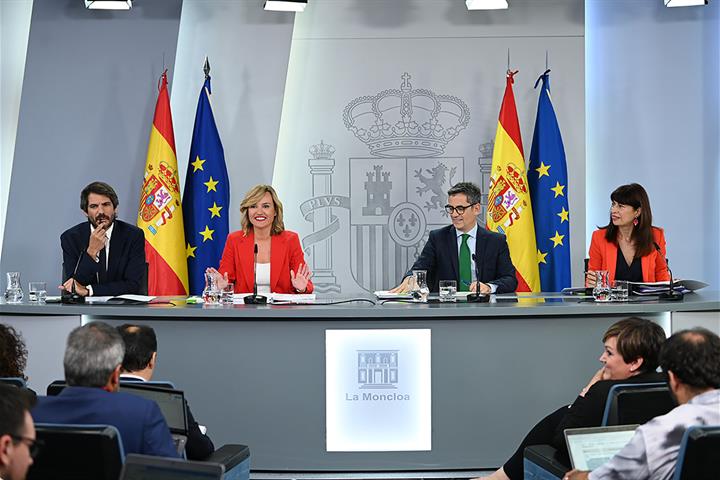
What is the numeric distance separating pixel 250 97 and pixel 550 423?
4.41m

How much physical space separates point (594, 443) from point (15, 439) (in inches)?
65.2

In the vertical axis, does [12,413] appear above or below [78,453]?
above

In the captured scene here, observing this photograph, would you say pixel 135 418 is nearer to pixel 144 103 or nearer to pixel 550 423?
pixel 550 423

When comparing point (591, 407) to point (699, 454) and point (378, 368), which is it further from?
point (378, 368)

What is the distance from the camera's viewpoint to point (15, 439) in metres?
1.81

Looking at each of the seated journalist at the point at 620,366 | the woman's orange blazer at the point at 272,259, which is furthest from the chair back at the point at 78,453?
the woman's orange blazer at the point at 272,259

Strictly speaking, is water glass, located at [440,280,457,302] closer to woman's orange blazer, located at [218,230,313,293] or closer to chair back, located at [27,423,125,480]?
woman's orange blazer, located at [218,230,313,293]

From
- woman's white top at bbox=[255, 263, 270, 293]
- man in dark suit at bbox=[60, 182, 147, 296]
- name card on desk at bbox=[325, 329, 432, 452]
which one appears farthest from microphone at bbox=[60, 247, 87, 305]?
name card on desk at bbox=[325, 329, 432, 452]

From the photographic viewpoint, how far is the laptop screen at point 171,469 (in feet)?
6.81

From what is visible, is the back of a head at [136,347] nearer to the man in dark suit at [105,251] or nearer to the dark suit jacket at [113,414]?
the dark suit jacket at [113,414]

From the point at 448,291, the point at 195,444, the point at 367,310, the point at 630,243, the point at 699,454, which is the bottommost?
the point at 195,444

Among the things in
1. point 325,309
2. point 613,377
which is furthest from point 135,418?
point 325,309

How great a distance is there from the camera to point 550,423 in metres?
3.47

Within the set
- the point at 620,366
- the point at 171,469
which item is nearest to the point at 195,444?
the point at 171,469
